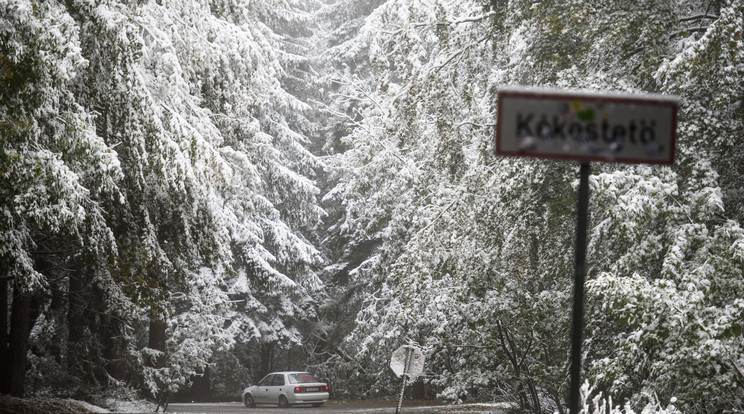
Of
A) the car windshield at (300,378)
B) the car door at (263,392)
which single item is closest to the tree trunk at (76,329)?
the car windshield at (300,378)

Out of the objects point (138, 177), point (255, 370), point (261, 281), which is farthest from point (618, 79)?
point (255, 370)

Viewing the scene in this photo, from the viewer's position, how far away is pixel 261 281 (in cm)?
3061

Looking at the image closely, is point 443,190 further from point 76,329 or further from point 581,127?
point 581,127

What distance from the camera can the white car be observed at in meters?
29.3

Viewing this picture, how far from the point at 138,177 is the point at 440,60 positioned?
5503mm

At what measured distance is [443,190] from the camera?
1719 cm

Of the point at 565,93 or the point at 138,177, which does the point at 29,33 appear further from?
the point at 565,93

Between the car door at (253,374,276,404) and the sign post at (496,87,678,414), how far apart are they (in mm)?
28417

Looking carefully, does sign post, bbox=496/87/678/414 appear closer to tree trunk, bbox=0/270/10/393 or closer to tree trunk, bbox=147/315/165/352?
tree trunk, bbox=0/270/10/393

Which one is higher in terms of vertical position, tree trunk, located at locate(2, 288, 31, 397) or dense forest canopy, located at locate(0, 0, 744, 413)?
dense forest canopy, located at locate(0, 0, 744, 413)

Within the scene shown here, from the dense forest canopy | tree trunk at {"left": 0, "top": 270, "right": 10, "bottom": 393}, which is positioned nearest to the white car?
the dense forest canopy

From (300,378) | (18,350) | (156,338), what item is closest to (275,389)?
(300,378)

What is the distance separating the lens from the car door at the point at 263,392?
30.4m

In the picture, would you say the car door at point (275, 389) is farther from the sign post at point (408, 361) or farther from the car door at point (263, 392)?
the sign post at point (408, 361)
